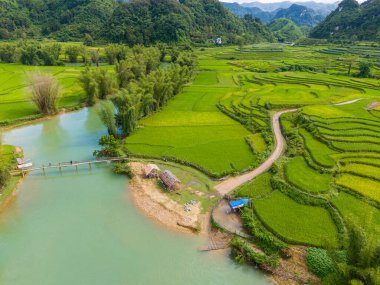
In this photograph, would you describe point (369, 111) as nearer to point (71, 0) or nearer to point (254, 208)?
point (254, 208)

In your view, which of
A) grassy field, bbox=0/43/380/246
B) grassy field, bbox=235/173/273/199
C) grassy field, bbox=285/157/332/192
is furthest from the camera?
grassy field, bbox=285/157/332/192

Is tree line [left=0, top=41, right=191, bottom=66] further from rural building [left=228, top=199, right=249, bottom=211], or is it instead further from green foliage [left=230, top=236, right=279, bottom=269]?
green foliage [left=230, top=236, right=279, bottom=269]

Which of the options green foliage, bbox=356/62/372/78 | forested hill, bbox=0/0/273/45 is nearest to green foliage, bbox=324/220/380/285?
green foliage, bbox=356/62/372/78

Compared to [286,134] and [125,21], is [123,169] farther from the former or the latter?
[125,21]

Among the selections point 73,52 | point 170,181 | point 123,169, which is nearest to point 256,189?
point 170,181

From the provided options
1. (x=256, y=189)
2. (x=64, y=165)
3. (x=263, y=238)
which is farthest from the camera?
(x=64, y=165)

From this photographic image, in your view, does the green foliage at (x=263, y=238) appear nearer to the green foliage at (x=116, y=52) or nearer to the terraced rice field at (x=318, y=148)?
the terraced rice field at (x=318, y=148)

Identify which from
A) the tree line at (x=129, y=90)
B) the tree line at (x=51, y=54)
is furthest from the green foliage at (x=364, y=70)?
the tree line at (x=51, y=54)
